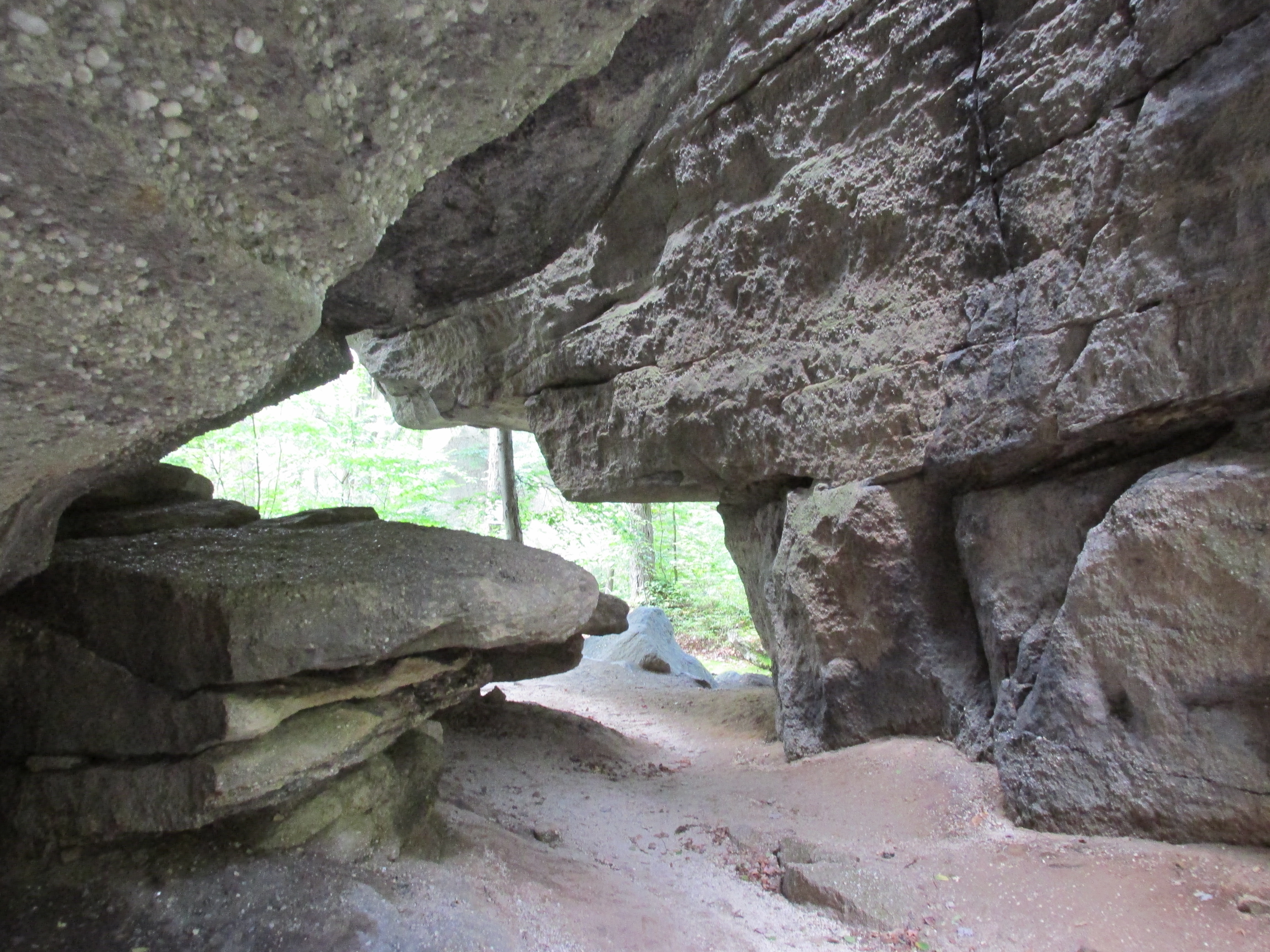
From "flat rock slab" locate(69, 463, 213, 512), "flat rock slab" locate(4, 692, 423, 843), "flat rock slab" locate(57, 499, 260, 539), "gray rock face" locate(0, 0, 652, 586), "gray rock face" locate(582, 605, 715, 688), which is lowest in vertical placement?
"gray rock face" locate(582, 605, 715, 688)

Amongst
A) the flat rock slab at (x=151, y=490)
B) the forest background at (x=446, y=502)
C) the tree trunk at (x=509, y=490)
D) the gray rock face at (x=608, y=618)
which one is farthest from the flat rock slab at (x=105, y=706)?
the forest background at (x=446, y=502)

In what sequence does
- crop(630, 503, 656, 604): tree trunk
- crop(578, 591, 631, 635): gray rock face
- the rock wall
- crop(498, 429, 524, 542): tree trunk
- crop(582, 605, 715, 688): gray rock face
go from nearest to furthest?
the rock wall < crop(578, 591, 631, 635): gray rock face < crop(582, 605, 715, 688): gray rock face < crop(498, 429, 524, 542): tree trunk < crop(630, 503, 656, 604): tree trunk

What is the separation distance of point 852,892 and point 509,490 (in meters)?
9.48

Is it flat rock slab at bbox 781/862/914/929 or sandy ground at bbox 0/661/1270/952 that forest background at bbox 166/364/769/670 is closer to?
sandy ground at bbox 0/661/1270/952

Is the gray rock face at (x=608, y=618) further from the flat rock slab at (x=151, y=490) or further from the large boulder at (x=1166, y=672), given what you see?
the large boulder at (x=1166, y=672)

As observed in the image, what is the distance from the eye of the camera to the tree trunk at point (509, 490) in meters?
12.4

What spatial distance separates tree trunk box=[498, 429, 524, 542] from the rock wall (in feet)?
16.3

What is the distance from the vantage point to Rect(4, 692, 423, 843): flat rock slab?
3.04m

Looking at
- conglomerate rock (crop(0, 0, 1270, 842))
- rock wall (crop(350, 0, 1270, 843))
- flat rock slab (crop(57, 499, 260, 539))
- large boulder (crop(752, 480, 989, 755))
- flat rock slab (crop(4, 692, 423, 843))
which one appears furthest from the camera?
large boulder (crop(752, 480, 989, 755))

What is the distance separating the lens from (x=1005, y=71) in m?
4.80

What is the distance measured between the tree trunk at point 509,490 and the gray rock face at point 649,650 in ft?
7.45

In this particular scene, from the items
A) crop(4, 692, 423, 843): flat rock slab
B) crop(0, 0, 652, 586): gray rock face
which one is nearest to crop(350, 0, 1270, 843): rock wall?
crop(0, 0, 652, 586): gray rock face

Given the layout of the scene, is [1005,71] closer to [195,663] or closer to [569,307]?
[569,307]

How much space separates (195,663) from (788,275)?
4.73 meters
